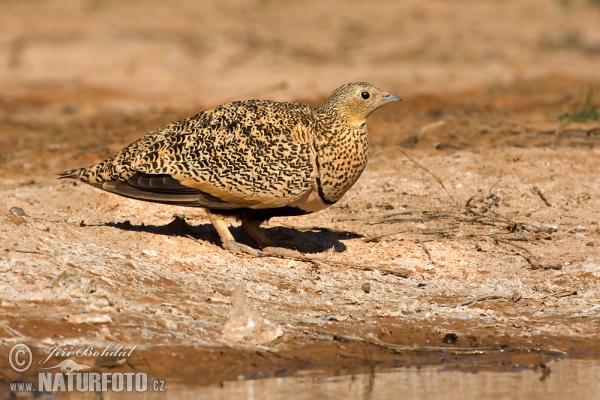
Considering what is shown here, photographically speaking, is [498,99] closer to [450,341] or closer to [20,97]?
[20,97]

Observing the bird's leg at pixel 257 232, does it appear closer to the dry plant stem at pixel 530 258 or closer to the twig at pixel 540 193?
the dry plant stem at pixel 530 258

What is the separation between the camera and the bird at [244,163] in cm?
698

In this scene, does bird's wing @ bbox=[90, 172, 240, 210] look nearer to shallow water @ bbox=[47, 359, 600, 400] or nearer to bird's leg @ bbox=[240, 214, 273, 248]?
bird's leg @ bbox=[240, 214, 273, 248]

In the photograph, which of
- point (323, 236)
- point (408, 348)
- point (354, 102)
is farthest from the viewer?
point (323, 236)

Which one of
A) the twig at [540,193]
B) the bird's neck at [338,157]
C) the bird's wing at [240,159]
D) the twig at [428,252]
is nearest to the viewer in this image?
the bird's wing at [240,159]

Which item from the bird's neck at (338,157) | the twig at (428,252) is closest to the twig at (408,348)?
the bird's neck at (338,157)

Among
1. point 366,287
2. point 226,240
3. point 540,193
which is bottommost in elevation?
point 366,287

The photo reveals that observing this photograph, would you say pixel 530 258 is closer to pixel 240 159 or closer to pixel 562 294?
pixel 562 294

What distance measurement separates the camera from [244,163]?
6.99 meters

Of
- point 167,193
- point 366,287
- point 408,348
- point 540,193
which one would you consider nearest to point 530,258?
point 366,287

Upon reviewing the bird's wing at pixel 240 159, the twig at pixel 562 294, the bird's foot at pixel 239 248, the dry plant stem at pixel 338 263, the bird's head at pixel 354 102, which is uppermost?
the bird's head at pixel 354 102

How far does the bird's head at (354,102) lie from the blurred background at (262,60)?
345cm

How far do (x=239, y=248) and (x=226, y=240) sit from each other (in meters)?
0.12

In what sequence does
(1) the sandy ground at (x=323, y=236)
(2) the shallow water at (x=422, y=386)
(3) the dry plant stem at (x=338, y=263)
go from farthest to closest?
(3) the dry plant stem at (x=338, y=263)
(1) the sandy ground at (x=323, y=236)
(2) the shallow water at (x=422, y=386)
